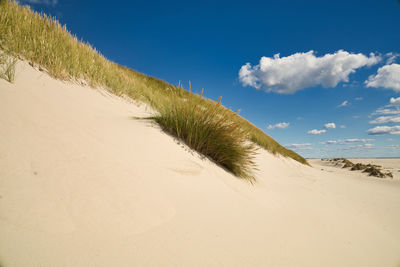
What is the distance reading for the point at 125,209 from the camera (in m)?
0.88

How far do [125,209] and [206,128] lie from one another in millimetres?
1443

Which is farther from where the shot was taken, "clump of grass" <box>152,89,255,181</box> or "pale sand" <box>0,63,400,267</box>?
"clump of grass" <box>152,89,255,181</box>

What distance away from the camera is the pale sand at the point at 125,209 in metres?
0.68

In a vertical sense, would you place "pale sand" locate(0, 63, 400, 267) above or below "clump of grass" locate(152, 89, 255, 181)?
below

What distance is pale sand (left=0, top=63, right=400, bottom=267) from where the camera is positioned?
68 cm

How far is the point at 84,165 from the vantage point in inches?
40.7

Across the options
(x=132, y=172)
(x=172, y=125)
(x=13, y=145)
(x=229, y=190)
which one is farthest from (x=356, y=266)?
(x=13, y=145)

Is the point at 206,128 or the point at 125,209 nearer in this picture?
the point at 125,209

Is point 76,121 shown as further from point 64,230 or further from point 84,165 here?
point 64,230

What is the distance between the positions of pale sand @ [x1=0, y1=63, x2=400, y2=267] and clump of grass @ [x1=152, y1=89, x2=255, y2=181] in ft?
1.10

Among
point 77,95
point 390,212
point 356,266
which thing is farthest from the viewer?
point 390,212

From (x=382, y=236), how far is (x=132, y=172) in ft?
7.89

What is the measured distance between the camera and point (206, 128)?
2186 millimetres

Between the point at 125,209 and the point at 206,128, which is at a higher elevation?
the point at 206,128
